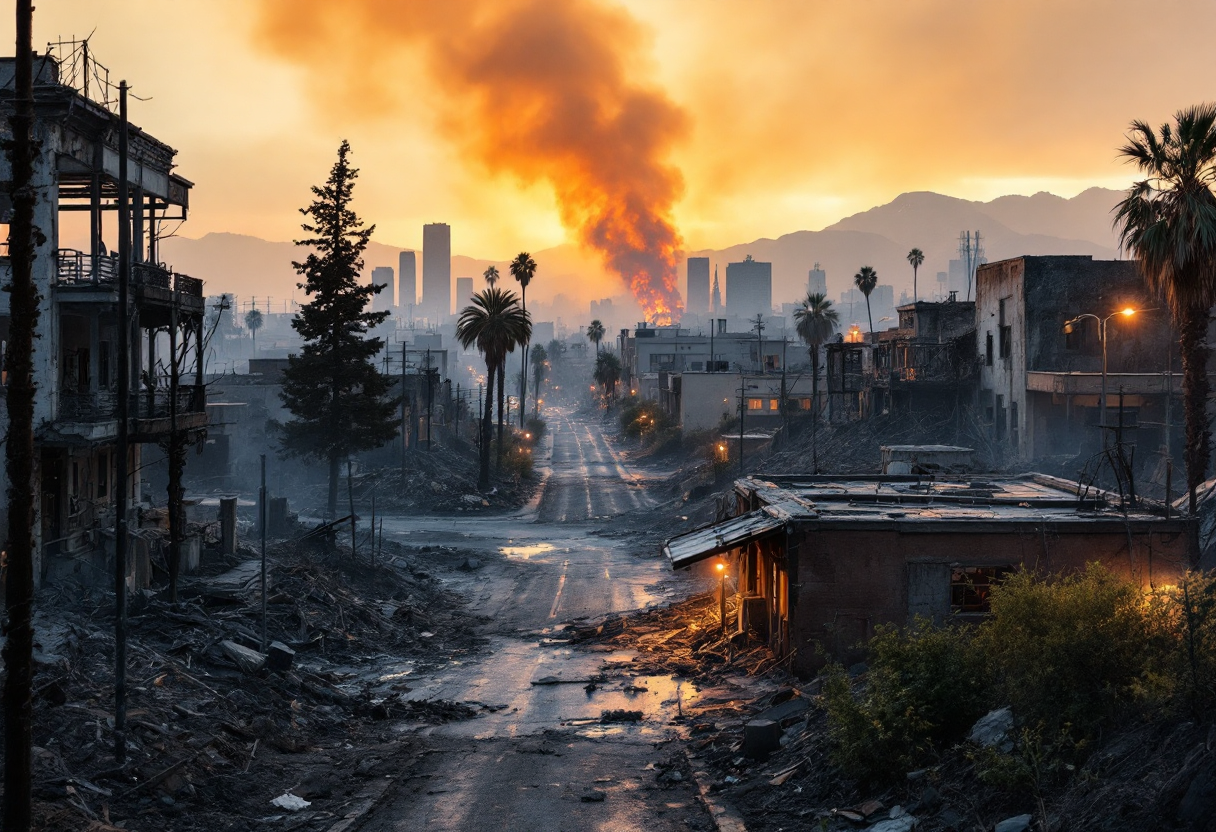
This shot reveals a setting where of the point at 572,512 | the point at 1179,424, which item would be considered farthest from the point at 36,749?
the point at 572,512

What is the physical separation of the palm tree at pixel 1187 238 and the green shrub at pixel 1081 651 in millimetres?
16736

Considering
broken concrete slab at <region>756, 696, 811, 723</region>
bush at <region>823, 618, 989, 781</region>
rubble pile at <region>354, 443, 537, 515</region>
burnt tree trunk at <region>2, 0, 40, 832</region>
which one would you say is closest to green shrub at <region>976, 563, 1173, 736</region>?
bush at <region>823, 618, 989, 781</region>

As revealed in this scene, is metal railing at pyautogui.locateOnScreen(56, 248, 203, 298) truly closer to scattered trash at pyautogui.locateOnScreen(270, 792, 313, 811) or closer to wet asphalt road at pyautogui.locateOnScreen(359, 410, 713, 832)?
wet asphalt road at pyautogui.locateOnScreen(359, 410, 713, 832)

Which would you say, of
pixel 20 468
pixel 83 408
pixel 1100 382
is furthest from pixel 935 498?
pixel 1100 382

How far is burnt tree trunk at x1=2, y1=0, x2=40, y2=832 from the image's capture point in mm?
12141

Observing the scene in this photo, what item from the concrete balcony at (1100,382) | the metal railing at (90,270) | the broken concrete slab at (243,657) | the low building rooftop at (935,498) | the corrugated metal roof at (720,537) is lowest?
the broken concrete slab at (243,657)

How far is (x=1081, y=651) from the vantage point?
46.6 feet

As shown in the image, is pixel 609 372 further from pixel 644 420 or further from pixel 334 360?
pixel 334 360

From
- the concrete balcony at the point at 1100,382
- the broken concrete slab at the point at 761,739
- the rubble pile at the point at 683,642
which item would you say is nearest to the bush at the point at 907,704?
the broken concrete slab at the point at 761,739

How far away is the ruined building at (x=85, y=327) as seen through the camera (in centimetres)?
2981

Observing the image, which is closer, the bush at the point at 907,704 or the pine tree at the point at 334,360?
the bush at the point at 907,704

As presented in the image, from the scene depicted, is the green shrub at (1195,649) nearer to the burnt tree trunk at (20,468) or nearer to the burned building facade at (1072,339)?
the burnt tree trunk at (20,468)

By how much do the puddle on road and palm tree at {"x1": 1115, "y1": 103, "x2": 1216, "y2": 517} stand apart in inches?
1205

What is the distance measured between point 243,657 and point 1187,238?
87.0ft
